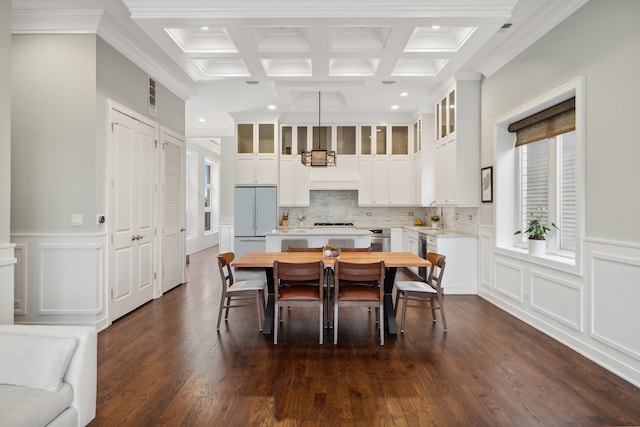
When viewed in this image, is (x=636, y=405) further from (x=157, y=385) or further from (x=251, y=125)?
(x=251, y=125)

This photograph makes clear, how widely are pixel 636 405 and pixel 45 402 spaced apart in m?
3.43

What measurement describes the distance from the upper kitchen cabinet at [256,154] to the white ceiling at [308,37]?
1468 millimetres

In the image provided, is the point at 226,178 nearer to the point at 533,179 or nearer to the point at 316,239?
the point at 316,239

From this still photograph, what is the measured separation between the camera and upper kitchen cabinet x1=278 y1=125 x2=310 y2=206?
8023mm

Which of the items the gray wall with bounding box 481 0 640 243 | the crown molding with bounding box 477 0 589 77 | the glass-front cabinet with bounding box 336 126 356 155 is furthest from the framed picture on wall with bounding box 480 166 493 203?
the glass-front cabinet with bounding box 336 126 356 155

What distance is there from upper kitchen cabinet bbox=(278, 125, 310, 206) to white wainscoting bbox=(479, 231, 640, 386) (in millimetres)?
4621

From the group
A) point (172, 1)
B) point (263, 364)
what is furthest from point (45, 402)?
point (172, 1)

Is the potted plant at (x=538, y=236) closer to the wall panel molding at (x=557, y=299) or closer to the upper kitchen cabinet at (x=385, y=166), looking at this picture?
the wall panel molding at (x=557, y=299)

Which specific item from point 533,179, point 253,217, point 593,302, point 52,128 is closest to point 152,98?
point 52,128

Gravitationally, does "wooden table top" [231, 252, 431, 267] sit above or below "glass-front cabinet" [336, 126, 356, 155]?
below

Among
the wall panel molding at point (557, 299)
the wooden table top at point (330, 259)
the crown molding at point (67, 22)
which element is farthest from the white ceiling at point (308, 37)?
the wall panel molding at point (557, 299)

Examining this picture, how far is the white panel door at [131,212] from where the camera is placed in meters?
4.16

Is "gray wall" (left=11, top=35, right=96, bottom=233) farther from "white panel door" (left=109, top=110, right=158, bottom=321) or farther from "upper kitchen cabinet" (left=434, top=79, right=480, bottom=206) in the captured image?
"upper kitchen cabinet" (left=434, top=79, right=480, bottom=206)

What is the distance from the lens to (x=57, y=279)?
379 cm
